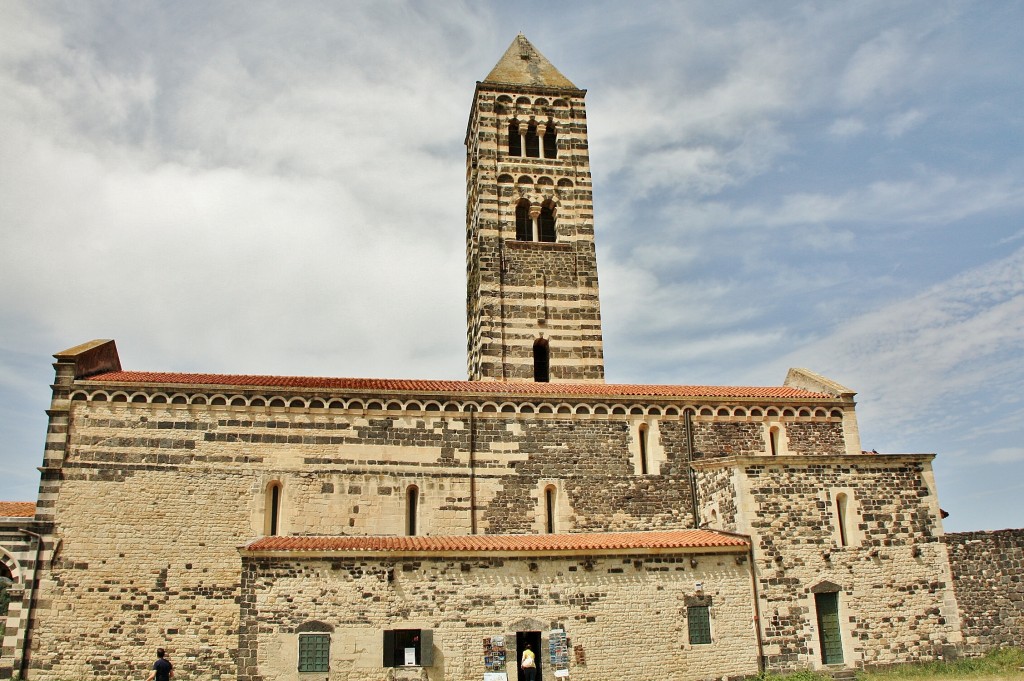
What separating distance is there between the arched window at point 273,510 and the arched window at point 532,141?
16664 mm

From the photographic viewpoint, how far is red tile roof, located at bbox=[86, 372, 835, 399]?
20.7 m

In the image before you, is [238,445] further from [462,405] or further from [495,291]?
[495,291]

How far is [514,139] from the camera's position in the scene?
30672 millimetres

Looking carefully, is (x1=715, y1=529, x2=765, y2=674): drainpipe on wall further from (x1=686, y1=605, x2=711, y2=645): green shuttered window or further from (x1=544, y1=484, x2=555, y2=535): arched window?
(x1=544, y1=484, x2=555, y2=535): arched window

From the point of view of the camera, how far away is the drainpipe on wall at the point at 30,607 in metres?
17.7

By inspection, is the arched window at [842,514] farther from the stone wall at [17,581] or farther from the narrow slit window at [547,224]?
the stone wall at [17,581]

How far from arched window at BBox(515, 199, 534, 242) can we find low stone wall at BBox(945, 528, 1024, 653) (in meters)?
16.7

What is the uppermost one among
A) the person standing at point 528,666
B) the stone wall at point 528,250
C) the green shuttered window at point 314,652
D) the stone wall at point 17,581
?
the stone wall at point 528,250

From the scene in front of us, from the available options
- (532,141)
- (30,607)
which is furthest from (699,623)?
(532,141)

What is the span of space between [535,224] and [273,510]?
1459 cm

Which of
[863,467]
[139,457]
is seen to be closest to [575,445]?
A: [863,467]

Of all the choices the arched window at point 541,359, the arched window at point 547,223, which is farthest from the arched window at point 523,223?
the arched window at point 541,359

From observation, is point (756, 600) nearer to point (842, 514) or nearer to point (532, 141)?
point (842, 514)

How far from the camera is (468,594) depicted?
17562 mm
